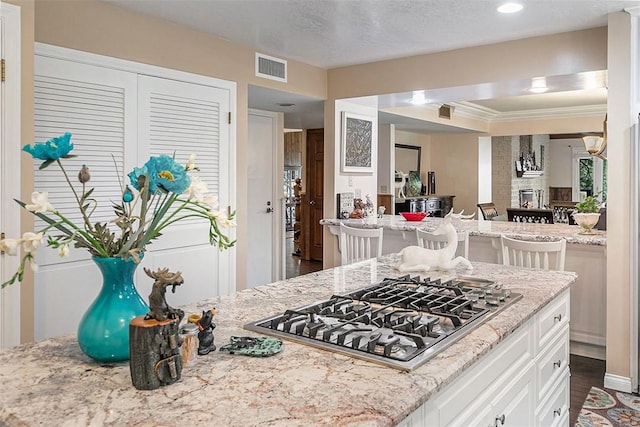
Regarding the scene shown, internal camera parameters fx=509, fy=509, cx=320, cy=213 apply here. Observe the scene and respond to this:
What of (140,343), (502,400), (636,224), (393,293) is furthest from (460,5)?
(140,343)

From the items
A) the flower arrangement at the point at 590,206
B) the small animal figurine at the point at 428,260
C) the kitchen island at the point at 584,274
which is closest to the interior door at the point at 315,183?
the kitchen island at the point at 584,274

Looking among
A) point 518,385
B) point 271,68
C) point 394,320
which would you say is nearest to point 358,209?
point 271,68

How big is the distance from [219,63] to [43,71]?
4.61ft

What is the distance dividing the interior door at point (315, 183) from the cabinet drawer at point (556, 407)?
5.80m

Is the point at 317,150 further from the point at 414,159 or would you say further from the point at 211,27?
the point at 211,27

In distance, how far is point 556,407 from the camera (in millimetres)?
2303

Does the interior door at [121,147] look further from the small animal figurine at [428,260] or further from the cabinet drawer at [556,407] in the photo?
the cabinet drawer at [556,407]

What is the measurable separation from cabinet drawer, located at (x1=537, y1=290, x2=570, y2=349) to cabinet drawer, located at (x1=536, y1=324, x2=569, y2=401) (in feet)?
0.12

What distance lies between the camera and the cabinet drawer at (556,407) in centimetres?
212

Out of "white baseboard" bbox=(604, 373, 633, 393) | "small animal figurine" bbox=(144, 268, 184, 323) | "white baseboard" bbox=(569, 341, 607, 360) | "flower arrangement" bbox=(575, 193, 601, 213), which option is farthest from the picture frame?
"small animal figurine" bbox=(144, 268, 184, 323)

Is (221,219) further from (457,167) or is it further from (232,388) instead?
(457,167)

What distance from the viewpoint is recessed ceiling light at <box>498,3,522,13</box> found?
10.6 ft

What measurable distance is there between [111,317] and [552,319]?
1798 millimetres

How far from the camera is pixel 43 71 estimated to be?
9.77ft
